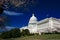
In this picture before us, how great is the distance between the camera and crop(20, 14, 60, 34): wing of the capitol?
1007 centimetres

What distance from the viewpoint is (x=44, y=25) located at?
33.7 ft

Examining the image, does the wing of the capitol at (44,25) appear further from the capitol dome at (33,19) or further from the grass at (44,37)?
the grass at (44,37)

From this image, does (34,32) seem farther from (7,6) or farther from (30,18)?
(7,6)

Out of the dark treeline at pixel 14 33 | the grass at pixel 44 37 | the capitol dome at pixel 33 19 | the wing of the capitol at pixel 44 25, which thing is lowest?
the grass at pixel 44 37

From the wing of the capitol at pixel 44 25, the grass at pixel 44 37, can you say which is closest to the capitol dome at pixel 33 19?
the wing of the capitol at pixel 44 25

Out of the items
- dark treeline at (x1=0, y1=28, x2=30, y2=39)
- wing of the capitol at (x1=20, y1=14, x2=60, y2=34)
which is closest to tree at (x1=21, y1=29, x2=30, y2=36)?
dark treeline at (x1=0, y1=28, x2=30, y2=39)

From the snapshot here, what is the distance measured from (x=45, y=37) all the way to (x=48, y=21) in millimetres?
726

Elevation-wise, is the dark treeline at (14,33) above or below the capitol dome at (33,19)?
below

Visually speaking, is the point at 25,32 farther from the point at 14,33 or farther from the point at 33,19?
the point at 33,19

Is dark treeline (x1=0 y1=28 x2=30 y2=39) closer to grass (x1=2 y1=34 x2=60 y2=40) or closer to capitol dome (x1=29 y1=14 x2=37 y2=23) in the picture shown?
grass (x1=2 y1=34 x2=60 y2=40)

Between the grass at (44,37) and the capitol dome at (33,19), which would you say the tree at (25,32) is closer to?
the grass at (44,37)

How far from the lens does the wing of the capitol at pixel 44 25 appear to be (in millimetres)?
10070

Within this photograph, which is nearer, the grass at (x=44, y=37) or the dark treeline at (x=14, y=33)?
the grass at (x=44, y=37)

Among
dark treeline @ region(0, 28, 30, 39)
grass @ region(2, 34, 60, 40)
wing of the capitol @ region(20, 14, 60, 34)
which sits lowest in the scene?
grass @ region(2, 34, 60, 40)
